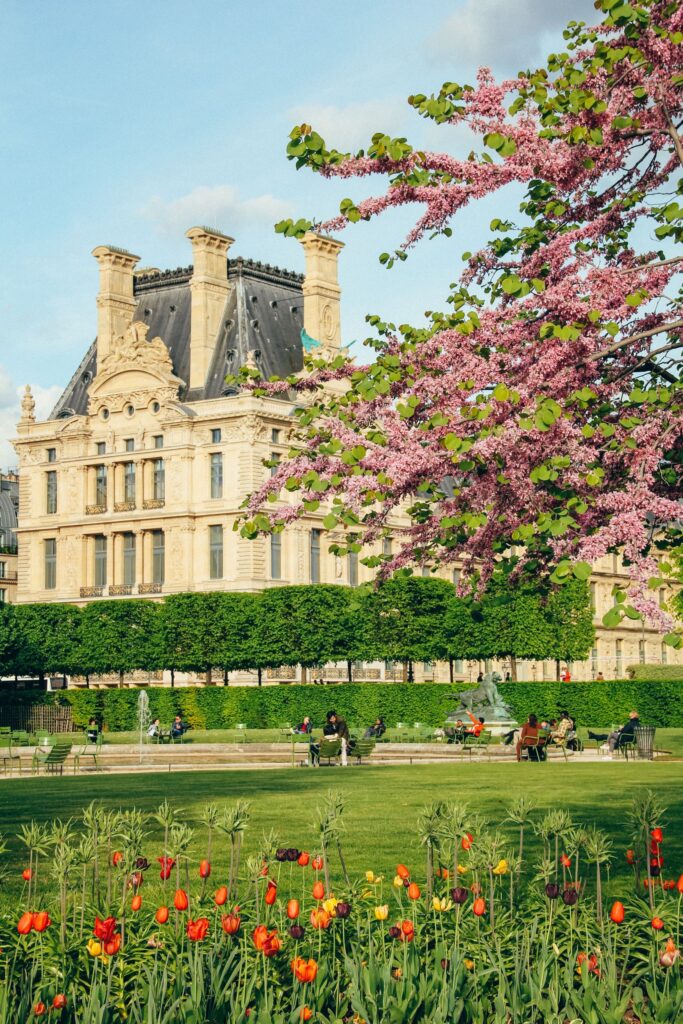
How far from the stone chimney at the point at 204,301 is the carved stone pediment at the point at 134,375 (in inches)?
58.2

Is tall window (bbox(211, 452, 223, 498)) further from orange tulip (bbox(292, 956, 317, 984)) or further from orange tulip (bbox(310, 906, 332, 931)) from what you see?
orange tulip (bbox(292, 956, 317, 984))

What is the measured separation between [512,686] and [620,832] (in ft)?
141

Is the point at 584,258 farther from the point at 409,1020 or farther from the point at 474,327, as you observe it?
the point at 409,1020

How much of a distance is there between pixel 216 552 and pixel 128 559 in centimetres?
681

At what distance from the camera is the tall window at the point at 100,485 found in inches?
3410

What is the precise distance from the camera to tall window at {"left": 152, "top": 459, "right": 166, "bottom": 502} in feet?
275

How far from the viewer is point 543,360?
971 cm

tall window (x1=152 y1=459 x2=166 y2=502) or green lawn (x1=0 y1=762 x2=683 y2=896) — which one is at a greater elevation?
tall window (x1=152 y1=459 x2=166 y2=502)

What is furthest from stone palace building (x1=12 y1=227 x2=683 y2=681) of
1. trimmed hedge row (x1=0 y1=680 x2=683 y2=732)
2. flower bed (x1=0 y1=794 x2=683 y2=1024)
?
flower bed (x1=0 y1=794 x2=683 y2=1024)

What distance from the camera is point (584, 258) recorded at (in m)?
10.2

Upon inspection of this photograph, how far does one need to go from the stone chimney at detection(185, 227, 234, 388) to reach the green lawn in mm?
53690

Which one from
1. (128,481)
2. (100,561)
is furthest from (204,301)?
(100,561)

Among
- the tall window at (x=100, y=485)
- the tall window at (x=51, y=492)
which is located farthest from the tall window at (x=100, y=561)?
the tall window at (x=51, y=492)

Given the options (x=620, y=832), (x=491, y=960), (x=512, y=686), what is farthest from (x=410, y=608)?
(x=491, y=960)
